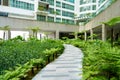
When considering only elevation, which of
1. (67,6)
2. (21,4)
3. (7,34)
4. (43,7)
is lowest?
(7,34)

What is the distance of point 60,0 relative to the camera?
59.9 meters

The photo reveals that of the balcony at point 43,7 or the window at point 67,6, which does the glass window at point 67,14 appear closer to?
the window at point 67,6

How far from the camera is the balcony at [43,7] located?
163 feet

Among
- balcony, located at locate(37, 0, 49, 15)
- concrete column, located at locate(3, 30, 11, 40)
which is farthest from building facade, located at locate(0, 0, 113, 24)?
concrete column, located at locate(3, 30, 11, 40)

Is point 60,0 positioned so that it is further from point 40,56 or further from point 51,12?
point 40,56

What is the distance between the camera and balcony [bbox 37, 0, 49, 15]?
4971 cm

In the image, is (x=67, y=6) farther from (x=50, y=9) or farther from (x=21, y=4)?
(x=21, y=4)

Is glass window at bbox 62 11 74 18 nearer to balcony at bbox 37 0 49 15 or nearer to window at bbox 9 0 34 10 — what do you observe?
balcony at bbox 37 0 49 15

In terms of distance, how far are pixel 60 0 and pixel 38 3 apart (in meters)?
10.8

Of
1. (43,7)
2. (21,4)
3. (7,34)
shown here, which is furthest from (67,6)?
(7,34)

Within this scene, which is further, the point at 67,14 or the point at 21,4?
the point at 67,14

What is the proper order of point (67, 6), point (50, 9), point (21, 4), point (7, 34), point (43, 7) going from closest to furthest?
point (7, 34), point (21, 4), point (43, 7), point (50, 9), point (67, 6)

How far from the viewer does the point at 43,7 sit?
51625 mm

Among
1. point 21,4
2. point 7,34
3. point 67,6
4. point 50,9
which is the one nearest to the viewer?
point 7,34
